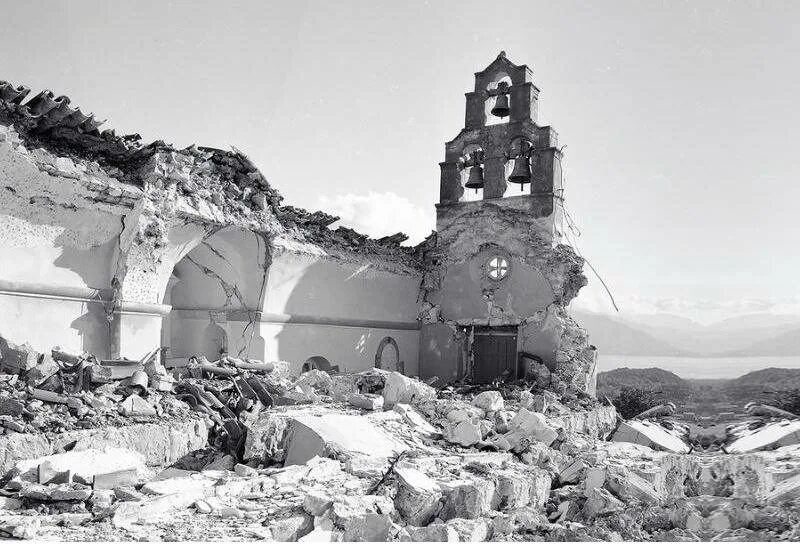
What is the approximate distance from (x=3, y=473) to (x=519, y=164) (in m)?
12.1

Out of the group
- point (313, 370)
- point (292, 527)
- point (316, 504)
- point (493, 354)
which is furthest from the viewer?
point (493, 354)

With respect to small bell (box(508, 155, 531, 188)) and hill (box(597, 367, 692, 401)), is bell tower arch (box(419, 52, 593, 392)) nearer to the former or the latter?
small bell (box(508, 155, 531, 188))

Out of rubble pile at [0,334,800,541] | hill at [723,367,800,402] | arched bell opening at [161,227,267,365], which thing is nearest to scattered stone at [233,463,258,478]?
rubble pile at [0,334,800,541]

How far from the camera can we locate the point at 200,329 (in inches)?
512

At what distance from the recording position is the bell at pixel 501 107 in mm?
15813

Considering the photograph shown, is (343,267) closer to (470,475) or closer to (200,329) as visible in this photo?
(200,329)

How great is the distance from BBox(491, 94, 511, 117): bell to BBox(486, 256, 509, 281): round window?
3.42 metres

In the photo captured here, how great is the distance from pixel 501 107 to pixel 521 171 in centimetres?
171

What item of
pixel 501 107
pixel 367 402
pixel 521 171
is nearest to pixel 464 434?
pixel 367 402

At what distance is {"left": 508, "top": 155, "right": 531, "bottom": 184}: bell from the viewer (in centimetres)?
1531

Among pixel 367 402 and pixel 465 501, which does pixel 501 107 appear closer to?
pixel 367 402

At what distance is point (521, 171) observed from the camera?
50.2 ft

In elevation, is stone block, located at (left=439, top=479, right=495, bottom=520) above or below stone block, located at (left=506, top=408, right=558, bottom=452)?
below

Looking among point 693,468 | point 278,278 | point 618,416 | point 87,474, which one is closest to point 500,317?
point 618,416
